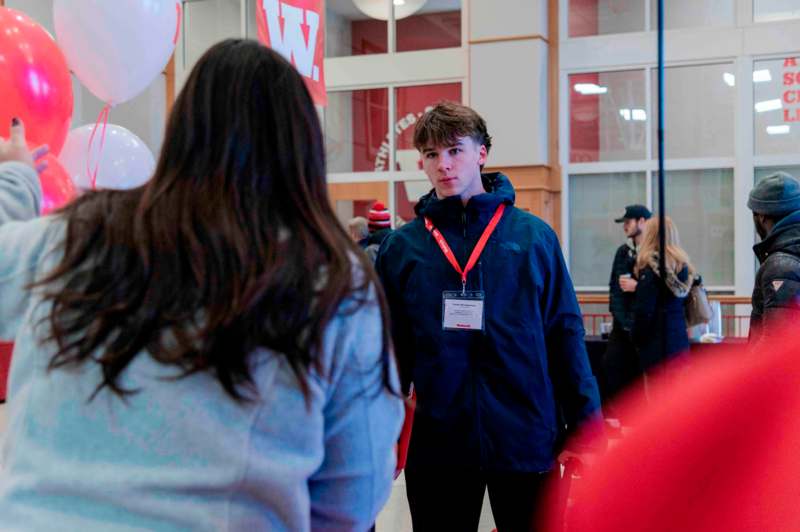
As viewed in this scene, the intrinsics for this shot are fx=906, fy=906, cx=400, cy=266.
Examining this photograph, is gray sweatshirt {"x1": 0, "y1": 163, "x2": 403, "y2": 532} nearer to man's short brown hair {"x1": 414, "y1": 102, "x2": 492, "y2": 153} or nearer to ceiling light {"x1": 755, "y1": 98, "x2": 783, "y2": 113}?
man's short brown hair {"x1": 414, "y1": 102, "x2": 492, "y2": 153}

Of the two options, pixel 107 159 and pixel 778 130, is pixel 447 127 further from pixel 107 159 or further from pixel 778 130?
pixel 778 130

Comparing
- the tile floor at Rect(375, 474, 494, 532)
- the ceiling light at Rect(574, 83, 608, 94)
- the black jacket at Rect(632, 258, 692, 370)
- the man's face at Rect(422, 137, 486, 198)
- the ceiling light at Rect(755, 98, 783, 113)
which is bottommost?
the tile floor at Rect(375, 474, 494, 532)

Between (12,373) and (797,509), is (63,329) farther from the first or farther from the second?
(797,509)

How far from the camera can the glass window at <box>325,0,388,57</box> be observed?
38.1ft

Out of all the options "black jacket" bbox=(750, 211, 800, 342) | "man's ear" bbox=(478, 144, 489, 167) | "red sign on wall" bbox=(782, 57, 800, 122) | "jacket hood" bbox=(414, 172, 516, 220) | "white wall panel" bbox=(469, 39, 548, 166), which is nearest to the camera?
"jacket hood" bbox=(414, 172, 516, 220)

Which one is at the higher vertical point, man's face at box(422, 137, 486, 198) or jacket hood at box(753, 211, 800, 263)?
man's face at box(422, 137, 486, 198)

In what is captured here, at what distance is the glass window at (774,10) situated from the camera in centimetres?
1017

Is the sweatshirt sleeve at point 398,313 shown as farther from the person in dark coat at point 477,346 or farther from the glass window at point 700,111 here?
the glass window at point 700,111

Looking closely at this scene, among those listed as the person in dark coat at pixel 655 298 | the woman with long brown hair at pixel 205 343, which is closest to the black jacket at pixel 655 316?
the person in dark coat at pixel 655 298

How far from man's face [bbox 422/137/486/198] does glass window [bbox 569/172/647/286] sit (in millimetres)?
8442

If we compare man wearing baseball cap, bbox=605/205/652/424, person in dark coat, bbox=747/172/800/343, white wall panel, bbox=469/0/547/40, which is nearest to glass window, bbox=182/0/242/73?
white wall panel, bbox=469/0/547/40

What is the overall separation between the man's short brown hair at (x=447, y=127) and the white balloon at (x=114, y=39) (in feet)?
6.47

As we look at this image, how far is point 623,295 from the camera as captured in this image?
629 cm

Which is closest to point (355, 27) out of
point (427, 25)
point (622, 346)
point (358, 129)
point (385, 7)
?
point (385, 7)
